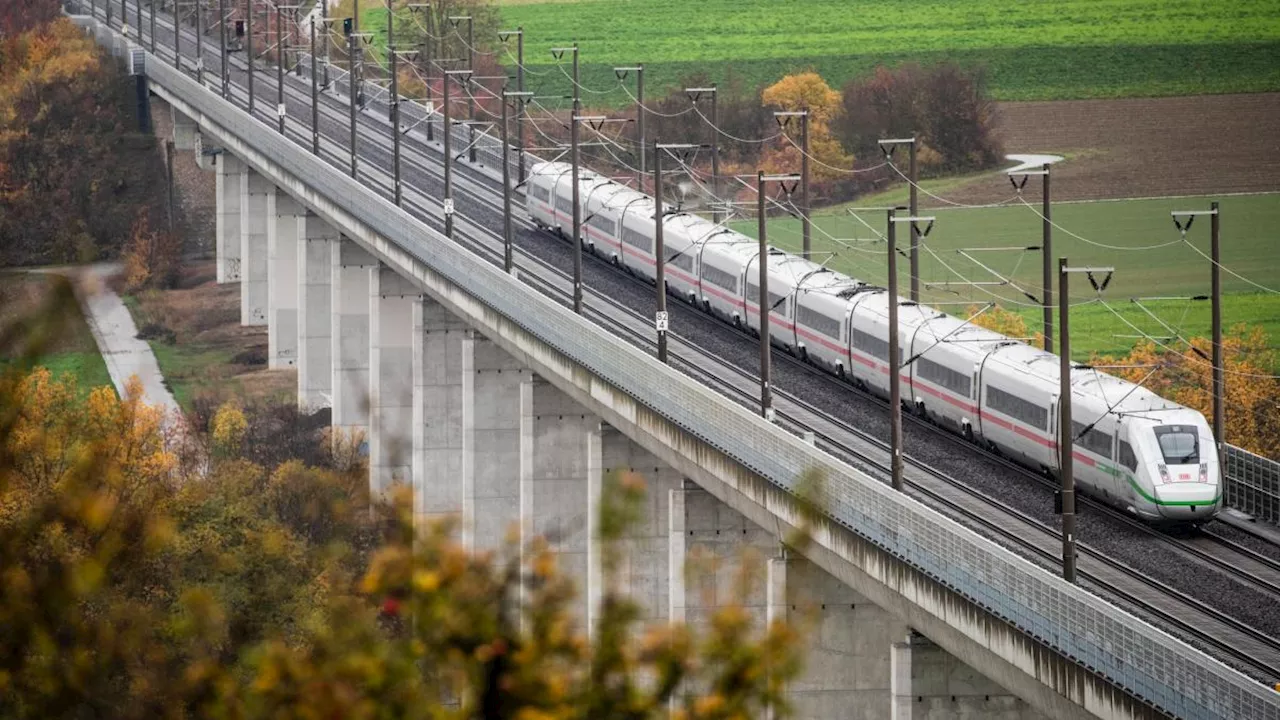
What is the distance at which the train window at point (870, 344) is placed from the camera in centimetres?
5653

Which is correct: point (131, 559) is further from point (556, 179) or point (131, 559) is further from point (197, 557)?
point (556, 179)

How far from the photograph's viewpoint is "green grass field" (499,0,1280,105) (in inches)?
5635

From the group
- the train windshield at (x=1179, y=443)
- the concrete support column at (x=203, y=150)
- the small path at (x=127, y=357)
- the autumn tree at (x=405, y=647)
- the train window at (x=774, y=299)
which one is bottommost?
the small path at (x=127, y=357)

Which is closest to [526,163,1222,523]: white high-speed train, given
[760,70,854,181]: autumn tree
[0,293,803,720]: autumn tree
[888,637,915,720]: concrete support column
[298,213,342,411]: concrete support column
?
[888,637,915,720]: concrete support column

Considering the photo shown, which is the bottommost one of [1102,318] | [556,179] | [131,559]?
[1102,318]

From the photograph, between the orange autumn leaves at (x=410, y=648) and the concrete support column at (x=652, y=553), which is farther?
the concrete support column at (x=652, y=553)

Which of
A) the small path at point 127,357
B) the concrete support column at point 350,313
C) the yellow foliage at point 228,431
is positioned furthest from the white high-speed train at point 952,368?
the small path at point 127,357

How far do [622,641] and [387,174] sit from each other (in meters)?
86.7

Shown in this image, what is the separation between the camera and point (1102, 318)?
3755 inches

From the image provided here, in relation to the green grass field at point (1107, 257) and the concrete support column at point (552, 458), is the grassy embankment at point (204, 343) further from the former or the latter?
the concrete support column at point (552, 458)

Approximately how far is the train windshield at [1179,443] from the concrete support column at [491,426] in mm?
34452

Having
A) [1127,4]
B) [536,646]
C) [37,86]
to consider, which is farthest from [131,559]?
[1127,4]

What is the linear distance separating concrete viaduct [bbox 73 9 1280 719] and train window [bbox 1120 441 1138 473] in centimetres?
545

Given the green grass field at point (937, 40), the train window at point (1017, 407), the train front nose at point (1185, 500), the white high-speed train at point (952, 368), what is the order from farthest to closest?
the green grass field at point (937, 40) < the train window at point (1017, 407) < the white high-speed train at point (952, 368) < the train front nose at point (1185, 500)
